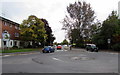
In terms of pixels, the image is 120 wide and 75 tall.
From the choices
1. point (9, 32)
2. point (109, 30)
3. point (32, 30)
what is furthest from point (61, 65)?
point (9, 32)

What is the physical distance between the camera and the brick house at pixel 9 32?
125ft

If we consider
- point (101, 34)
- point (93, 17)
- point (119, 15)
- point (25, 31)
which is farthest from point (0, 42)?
point (119, 15)

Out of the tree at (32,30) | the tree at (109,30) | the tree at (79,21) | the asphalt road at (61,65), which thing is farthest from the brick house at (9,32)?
the asphalt road at (61,65)

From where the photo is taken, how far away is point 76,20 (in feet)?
170

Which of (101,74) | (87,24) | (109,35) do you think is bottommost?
(101,74)

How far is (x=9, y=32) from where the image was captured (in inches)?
1681

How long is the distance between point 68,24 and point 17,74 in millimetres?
45481

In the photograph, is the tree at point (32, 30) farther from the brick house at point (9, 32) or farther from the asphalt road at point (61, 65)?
the asphalt road at point (61, 65)

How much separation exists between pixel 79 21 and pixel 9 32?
24870 millimetres

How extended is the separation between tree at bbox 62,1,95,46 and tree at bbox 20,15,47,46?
36.3ft

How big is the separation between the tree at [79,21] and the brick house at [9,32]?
57.6ft

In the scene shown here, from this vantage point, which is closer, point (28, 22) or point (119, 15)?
point (119, 15)

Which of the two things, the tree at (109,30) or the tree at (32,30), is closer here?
the tree at (109,30)

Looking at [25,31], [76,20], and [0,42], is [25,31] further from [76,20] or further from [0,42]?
[76,20]
